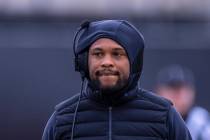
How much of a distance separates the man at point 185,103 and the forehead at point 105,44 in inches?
68.7

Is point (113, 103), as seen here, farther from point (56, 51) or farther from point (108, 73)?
point (56, 51)

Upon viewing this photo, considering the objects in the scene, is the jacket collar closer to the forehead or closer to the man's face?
the man's face

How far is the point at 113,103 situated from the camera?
4.24m

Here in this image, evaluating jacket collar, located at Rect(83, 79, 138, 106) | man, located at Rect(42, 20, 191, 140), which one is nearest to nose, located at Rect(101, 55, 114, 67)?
man, located at Rect(42, 20, 191, 140)

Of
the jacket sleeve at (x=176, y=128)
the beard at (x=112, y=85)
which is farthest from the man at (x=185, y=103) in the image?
the beard at (x=112, y=85)

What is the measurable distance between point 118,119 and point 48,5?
7.79 m

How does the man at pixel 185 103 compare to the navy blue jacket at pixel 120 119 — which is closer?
the navy blue jacket at pixel 120 119

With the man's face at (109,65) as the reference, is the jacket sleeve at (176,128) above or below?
below

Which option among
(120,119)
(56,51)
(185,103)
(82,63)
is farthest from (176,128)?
(56,51)

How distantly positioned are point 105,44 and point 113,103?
0.24 meters

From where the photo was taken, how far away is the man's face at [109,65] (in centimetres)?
418

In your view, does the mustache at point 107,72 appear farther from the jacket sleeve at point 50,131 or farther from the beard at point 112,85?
the jacket sleeve at point 50,131

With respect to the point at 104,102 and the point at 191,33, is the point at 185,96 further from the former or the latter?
the point at 191,33

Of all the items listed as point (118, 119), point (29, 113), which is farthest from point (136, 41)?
point (29, 113)
